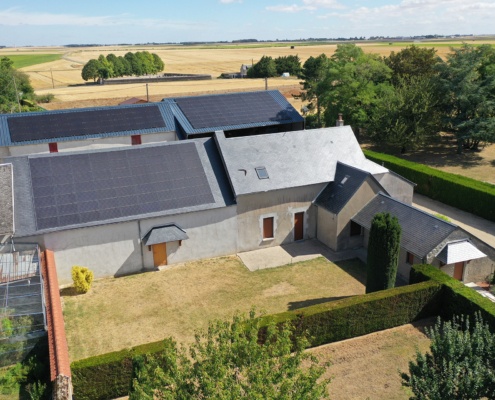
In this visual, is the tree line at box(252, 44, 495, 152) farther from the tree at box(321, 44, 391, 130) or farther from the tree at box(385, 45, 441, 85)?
the tree at box(385, 45, 441, 85)

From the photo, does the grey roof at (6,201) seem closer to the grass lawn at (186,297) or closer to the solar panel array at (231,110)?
the grass lawn at (186,297)

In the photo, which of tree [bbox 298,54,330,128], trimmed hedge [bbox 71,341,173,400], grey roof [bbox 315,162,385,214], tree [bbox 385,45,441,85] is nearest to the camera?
trimmed hedge [bbox 71,341,173,400]

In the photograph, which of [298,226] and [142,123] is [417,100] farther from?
[142,123]

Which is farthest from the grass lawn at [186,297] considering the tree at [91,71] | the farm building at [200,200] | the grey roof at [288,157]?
the tree at [91,71]

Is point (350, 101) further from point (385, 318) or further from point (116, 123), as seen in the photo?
point (385, 318)

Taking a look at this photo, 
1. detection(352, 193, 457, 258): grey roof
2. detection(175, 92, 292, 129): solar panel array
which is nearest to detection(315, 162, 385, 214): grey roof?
detection(352, 193, 457, 258): grey roof

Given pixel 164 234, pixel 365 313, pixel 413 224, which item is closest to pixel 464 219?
pixel 413 224
